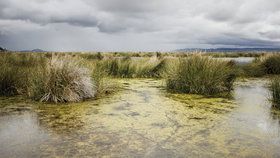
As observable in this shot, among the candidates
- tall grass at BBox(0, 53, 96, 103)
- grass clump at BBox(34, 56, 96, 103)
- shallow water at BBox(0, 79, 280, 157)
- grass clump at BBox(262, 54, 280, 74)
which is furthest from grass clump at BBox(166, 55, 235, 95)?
grass clump at BBox(262, 54, 280, 74)

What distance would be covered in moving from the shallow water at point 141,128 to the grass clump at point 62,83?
32 cm

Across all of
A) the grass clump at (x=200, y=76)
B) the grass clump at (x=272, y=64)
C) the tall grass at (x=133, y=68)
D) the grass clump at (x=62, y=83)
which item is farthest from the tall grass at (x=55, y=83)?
the grass clump at (x=272, y=64)

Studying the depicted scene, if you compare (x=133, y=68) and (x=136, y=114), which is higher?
(x=133, y=68)

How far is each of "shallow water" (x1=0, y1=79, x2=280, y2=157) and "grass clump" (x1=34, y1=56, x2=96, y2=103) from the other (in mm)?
320

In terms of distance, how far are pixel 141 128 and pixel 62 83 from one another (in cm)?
245

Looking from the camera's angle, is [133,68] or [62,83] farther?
[133,68]

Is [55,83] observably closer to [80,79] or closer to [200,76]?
[80,79]

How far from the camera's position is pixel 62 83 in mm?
6043

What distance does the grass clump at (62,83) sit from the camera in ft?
19.3

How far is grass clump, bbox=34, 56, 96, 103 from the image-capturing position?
5873mm

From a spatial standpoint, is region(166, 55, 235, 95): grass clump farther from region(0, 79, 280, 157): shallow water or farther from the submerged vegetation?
region(0, 79, 280, 157): shallow water

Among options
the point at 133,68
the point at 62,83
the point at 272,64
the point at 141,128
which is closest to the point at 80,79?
the point at 62,83

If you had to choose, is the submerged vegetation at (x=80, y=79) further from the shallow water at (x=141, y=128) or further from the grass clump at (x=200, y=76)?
the shallow water at (x=141, y=128)

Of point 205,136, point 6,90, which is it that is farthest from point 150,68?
point 205,136
